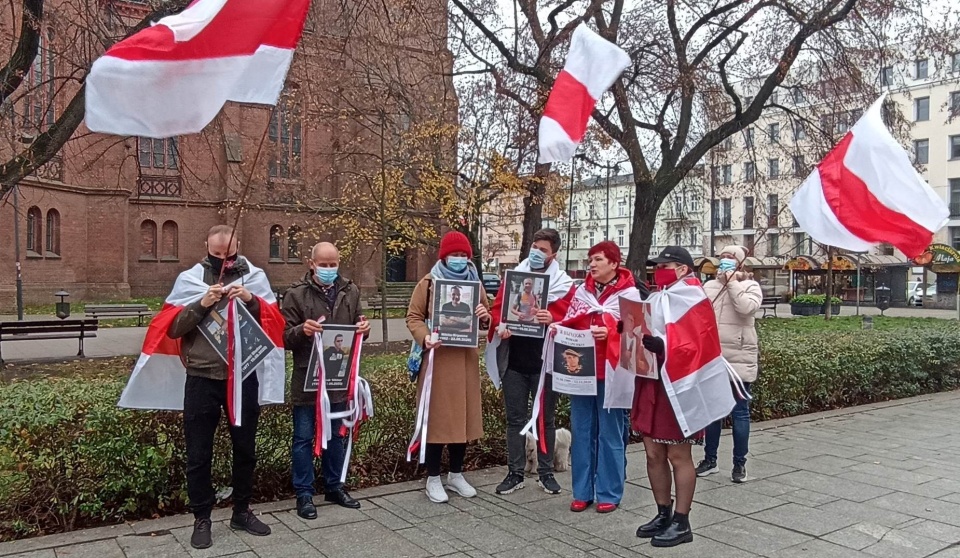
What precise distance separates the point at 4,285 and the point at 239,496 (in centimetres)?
3011

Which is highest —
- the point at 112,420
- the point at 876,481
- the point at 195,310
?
the point at 195,310

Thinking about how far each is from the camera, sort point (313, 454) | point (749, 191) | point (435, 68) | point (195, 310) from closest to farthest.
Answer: point (195, 310) < point (313, 454) < point (435, 68) < point (749, 191)

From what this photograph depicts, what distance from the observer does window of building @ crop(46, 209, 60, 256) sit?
109 feet

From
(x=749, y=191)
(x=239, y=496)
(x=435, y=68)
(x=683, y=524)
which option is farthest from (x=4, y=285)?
(x=683, y=524)

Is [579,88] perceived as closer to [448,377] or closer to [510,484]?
[448,377]

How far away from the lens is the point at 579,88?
6.19 metres

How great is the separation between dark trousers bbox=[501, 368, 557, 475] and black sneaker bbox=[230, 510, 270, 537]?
2.02 meters

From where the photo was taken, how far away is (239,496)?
4.87m

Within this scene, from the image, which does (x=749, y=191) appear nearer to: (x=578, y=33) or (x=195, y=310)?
(x=578, y=33)

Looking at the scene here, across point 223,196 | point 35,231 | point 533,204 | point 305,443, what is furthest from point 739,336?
point 223,196

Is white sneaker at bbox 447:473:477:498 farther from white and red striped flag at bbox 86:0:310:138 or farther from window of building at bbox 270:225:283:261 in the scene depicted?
window of building at bbox 270:225:283:261

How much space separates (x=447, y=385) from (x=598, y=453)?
1262mm

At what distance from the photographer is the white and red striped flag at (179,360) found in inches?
184

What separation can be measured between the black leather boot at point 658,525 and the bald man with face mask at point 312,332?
2.08 meters
